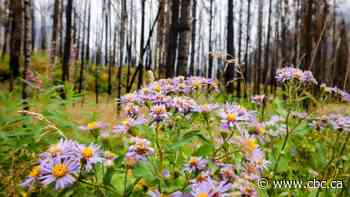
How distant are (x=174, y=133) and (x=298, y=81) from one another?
1.66ft

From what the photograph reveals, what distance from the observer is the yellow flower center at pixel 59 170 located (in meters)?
0.74

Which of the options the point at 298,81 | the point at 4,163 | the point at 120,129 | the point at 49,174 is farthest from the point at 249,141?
the point at 4,163

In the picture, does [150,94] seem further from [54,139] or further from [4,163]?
[4,163]

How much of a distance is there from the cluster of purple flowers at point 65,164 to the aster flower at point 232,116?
0.31 meters

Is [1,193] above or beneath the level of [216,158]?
beneath

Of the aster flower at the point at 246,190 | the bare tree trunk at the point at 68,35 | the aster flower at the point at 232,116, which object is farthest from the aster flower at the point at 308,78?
the bare tree trunk at the point at 68,35

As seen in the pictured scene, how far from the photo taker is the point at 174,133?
123cm

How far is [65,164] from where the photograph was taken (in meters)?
0.75

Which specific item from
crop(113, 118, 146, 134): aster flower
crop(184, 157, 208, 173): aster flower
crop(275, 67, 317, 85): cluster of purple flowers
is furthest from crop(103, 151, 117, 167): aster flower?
crop(275, 67, 317, 85): cluster of purple flowers

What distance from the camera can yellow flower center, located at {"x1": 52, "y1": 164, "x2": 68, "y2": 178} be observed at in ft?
2.42

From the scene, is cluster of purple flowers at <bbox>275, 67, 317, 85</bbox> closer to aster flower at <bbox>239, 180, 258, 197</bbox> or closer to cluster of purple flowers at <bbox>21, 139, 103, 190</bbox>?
aster flower at <bbox>239, 180, 258, 197</bbox>

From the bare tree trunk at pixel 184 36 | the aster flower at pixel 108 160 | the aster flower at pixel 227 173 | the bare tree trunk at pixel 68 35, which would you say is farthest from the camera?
the bare tree trunk at pixel 68 35

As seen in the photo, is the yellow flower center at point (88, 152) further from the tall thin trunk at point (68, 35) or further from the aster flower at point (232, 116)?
the tall thin trunk at point (68, 35)

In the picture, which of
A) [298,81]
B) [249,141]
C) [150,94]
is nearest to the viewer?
[249,141]
